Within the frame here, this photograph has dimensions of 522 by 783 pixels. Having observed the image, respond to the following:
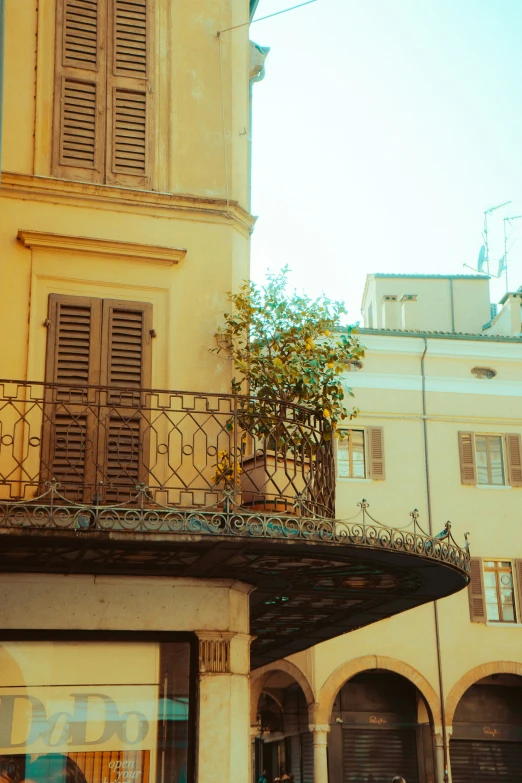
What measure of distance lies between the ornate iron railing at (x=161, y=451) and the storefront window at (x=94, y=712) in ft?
4.53

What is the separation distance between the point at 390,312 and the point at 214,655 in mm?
22662

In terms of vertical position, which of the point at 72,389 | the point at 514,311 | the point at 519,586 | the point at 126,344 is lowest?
the point at 72,389

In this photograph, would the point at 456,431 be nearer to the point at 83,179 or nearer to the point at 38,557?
the point at 83,179

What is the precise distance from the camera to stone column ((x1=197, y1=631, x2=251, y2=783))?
380 inches

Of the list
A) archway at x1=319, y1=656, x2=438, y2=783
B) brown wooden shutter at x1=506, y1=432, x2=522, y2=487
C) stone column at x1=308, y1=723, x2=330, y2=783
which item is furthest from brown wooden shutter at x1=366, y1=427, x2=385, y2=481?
stone column at x1=308, y1=723, x2=330, y2=783

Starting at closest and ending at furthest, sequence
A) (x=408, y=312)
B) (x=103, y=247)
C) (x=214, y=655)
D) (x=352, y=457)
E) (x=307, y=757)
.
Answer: (x=214, y=655) < (x=103, y=247) < (x=352, y=457) < (x=307, y=757) < (x=408, y=312)

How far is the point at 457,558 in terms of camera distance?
34.7 feet

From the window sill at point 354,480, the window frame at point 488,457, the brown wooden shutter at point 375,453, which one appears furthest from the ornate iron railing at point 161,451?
the window frame at point 488,457

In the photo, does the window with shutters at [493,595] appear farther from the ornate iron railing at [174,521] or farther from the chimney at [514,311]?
the ornate iron railing at [174,521]

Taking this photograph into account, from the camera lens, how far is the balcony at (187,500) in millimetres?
8625

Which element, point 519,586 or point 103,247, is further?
point 519,586

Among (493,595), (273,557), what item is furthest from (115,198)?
(493,595)

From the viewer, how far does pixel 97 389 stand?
1010 centimetres

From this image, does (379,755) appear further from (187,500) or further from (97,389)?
(97,389)
